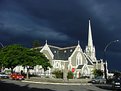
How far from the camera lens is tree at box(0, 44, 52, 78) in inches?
2628

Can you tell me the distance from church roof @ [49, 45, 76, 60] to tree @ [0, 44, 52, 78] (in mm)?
32585

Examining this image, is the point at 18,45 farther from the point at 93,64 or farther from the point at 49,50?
the point at 93,64

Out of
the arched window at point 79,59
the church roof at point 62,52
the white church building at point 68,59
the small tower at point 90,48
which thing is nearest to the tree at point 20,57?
the white church building at point 68,59

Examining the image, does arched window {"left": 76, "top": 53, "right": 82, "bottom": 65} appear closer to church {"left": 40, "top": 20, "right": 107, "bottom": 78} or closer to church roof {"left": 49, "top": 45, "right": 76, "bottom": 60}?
church {"left": 40, "top": 20, "right": 107, "bottom": 78}

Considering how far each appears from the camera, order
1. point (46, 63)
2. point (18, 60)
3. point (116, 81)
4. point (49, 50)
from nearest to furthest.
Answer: point (116, 81), point (18, 60), point (46, 63), point (49, 50)

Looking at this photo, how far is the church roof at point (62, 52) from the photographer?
106188 mm

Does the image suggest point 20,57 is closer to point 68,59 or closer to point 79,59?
point 68,59

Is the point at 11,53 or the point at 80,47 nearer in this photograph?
the point at 11,53

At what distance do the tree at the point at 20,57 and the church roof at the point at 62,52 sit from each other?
107ft

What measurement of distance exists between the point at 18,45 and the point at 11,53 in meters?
4.64

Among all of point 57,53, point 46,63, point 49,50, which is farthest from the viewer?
point 57,53

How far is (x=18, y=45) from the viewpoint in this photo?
75688 millimetres

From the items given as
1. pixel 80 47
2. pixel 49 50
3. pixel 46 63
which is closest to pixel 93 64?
pixel 80 47

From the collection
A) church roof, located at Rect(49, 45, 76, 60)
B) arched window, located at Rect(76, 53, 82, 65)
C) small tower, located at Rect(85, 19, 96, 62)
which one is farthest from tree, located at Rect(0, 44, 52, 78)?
small tower, located at Rect(85, 19, 96, 62)
